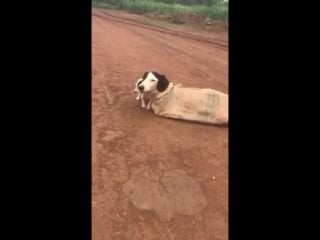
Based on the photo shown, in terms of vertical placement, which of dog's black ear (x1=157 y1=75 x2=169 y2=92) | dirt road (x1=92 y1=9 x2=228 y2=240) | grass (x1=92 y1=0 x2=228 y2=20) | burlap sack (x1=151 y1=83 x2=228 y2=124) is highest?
grass (x1=92 y1=0 x2=228 y2=20)

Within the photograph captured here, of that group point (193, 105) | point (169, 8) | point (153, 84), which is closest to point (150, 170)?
point (193, 105)

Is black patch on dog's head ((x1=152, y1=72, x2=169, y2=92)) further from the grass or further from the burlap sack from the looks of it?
the grass

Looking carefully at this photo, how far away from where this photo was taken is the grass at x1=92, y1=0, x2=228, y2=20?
37.4ft

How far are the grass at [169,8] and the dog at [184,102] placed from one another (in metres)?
7.97

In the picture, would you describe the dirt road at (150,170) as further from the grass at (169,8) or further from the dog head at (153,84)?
the grass at (169,8)

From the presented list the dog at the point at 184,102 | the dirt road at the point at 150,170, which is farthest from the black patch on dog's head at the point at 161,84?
the dirt road at the point at 150,170

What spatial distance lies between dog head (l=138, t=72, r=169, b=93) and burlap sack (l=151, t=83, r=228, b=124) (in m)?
0.06

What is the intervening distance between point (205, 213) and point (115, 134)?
1119mm

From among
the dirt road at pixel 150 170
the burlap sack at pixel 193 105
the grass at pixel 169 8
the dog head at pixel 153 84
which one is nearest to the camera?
the dirt road at pixel 150 170

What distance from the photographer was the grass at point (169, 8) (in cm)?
1139

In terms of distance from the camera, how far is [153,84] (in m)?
3.60

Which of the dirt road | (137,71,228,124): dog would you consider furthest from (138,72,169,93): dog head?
the dirt road
